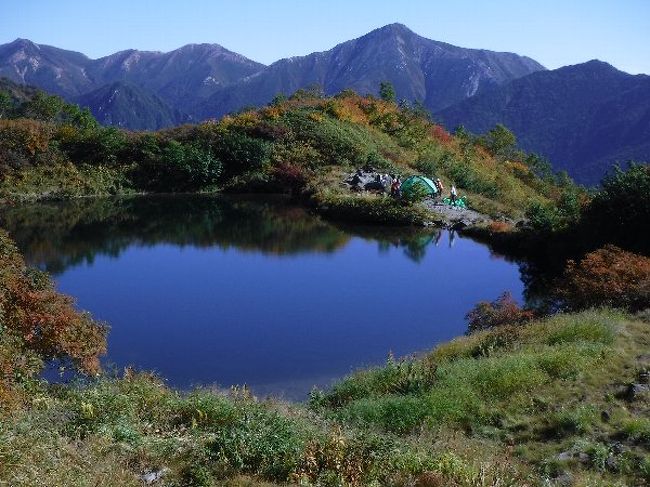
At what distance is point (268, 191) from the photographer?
42875mm

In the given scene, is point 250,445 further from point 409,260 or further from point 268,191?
point 268,191

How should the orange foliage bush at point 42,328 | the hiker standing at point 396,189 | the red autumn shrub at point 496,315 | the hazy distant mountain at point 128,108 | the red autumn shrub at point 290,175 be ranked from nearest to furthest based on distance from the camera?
the orange foliage bush at point 42,328, the red autumn shrub at point 496,315, the hiker standing at point 396,189, the red autumn shrub at point 290,175, the hazy distant mountain at point 128,108

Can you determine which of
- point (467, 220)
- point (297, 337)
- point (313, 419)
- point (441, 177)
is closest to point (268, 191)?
point (441, 177)

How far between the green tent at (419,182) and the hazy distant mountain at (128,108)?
439 ft

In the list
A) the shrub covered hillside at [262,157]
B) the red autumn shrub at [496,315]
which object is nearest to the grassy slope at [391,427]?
the red autumn shrub at [496,315]

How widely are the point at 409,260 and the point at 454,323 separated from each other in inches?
289

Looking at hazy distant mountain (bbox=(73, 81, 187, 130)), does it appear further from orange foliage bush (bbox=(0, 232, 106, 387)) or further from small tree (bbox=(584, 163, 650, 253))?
orange foliage bush (bbox=(0, 232, 106, 387))

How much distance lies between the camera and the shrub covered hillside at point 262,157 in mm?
39938

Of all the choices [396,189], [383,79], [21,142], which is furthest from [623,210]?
[383,79]

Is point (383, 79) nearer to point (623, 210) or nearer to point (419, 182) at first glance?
point (419, 182)

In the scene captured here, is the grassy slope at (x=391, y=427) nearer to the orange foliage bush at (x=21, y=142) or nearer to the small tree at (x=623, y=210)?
the small tree at (x=623, y=210)

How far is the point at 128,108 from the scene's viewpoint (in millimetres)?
158125

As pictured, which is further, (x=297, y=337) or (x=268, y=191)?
(x=268, y=191)

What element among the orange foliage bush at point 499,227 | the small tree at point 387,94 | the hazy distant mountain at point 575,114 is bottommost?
the orange foliage bush at point 499,227
